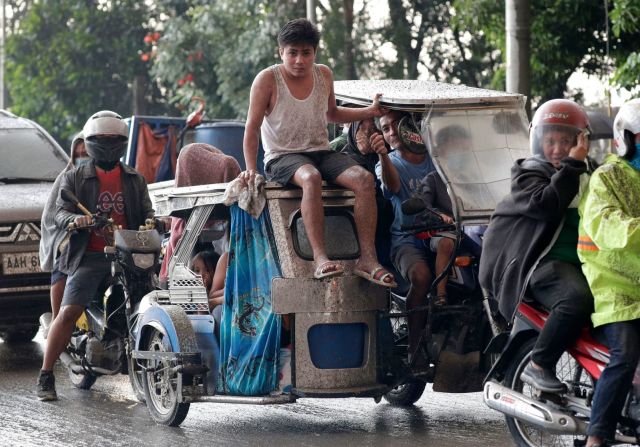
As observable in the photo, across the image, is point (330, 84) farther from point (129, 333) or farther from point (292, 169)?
point (129, 333)

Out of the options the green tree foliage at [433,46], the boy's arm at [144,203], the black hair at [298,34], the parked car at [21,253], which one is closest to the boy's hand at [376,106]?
the black hair at [298,34]

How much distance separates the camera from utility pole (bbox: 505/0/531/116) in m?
13.1

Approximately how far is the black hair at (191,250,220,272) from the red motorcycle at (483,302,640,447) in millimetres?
2168

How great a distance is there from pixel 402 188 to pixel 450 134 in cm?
47

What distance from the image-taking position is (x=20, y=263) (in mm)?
11344

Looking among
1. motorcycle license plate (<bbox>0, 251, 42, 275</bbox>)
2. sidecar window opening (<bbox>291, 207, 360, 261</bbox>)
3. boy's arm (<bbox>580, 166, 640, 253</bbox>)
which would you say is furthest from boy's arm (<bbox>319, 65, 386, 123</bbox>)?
motorcycle license plate (<bbox>0, 251, 42, 275</bbox>)

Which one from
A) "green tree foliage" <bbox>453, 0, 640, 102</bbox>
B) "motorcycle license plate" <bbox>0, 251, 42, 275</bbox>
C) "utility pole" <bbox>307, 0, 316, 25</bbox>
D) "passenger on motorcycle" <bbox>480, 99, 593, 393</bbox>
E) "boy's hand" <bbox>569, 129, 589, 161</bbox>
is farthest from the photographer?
"utility pole" <bbox>307, 0, 316, 25</bbox>

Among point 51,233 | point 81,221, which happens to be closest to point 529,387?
point 81,221

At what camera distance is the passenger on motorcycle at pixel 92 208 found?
30.6 ft

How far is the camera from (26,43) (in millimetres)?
33906

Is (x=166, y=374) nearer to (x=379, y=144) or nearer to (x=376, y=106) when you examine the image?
(x=379, y=144)

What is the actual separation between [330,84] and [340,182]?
73 cm

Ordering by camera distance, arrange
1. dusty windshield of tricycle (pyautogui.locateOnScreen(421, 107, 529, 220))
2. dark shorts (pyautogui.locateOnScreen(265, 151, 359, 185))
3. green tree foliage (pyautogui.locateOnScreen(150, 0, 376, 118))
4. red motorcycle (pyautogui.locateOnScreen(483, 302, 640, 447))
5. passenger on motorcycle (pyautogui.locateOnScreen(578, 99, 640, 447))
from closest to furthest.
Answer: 1. passenger on motorcycle (pyautogui.locateOnScreen(578, 99, 640, 447))
2. red motorcycle (pyautogui.locateOnScreen(483, 302, 640, 447))
3. dark shorts (pyautogui.locateOnScreen(265, 151, 359, 185))
4. dusty windshield of tricycle (pyautogui.locateOnScreen(421, 107, 529, 220))
5. green tree foliage (pyautogui.locateOnScreen(150, 0, 376, 118))

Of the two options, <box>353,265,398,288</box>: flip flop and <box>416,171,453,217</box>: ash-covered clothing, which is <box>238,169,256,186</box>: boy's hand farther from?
<box>416,171,453,217</box>: ash-covered clothing
